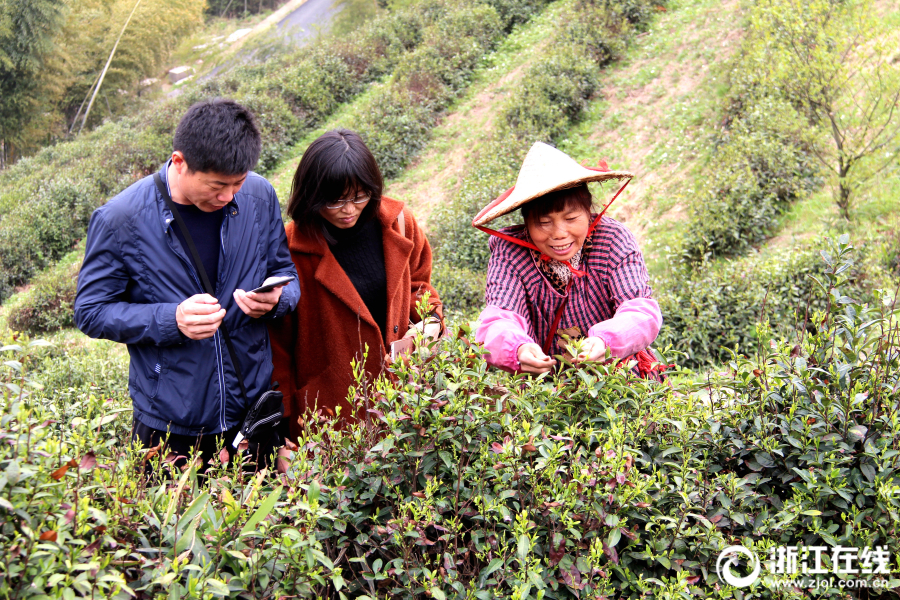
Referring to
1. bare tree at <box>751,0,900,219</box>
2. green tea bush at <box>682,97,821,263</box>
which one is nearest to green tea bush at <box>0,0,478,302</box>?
green tea bush at <box>682,97,821,263</box>

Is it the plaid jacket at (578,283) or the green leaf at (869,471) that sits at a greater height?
the plaid jacket at (578,283)

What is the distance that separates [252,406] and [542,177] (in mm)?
1281

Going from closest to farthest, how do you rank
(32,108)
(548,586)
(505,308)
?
1. (548,586)
2. (505,308)
3. (32,108)

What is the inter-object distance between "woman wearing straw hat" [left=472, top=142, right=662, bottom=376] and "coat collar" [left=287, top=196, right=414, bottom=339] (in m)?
0.41

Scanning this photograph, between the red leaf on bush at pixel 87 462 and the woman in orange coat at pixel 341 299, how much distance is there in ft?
3.50

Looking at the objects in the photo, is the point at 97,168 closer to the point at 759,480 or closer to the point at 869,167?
the point at 869,167

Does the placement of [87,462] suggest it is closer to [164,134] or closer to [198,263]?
[198,263]

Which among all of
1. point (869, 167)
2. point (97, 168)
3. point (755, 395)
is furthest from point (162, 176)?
point (97, 168)

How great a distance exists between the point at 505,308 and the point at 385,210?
691mm

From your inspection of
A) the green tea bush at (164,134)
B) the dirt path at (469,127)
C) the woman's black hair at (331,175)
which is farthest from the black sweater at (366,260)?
the green tea bush at (164,134)

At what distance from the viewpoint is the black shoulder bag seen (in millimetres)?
2299

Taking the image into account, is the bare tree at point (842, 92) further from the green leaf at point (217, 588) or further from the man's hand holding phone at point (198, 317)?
the green leaf at point (217, 588)

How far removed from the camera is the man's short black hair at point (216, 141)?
84.1 inches

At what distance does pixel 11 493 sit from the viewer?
4.13 ft
